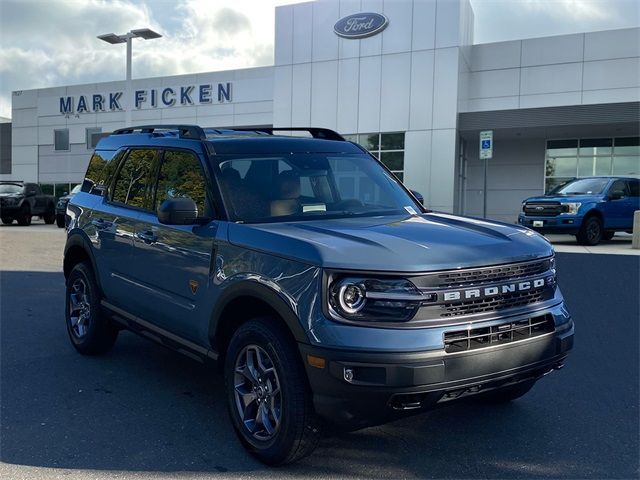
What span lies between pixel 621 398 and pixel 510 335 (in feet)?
6.14

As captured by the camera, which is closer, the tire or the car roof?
the car roof

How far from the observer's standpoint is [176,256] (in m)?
4.09

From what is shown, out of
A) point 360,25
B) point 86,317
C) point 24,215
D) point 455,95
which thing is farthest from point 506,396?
point 24,215

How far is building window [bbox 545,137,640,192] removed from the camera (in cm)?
2486

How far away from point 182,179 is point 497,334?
242 cm

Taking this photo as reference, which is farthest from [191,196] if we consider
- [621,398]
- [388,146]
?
[388,146]

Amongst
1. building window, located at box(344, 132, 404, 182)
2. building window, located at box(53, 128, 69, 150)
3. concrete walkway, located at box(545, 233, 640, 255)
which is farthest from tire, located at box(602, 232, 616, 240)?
building window, located at box(53, 128, 69, 150)

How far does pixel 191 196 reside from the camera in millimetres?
4172

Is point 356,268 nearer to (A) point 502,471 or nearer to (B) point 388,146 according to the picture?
(A) point 502,471

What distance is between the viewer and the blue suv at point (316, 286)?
2965 mm

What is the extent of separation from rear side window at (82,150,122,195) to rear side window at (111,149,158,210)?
209 mm

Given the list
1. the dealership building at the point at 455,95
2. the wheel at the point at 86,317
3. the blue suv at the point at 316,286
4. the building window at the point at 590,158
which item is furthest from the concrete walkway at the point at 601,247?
the wheel at the point at 86,317

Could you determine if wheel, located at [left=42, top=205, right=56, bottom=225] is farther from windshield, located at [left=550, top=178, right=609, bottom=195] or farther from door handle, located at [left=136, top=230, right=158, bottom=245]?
door handle, located at [left=136, top=230, right=158, bottom=245]

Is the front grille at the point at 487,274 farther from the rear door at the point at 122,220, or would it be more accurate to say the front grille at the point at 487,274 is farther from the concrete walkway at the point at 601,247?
the concrete walkway at the point at 601,247
